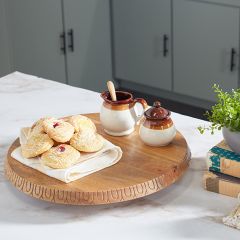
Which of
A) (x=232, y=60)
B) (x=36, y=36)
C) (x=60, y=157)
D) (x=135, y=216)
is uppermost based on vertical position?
(x=60, y=157)

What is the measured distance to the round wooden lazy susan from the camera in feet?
5.84

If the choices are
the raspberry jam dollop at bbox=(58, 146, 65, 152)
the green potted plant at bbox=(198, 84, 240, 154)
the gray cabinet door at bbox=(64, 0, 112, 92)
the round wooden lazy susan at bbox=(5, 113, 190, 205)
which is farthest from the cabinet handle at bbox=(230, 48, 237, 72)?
the raspberry jam dollop at bbox=(58, 146, 65, 152)

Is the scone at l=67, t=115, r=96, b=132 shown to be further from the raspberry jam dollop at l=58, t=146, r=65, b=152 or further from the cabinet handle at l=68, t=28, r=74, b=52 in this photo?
the cabinet handle at l=68, t=28, r=74, b=52

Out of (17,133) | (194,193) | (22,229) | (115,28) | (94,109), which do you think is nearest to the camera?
(22,229)

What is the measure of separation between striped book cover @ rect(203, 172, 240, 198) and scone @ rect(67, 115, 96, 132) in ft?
1.16

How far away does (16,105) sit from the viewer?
247 centimetres

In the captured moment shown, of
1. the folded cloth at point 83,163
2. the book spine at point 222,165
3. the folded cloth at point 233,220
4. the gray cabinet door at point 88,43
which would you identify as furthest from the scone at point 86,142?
the gray cabinet door at point 88,43

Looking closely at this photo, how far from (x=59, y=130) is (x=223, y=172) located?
45 cm

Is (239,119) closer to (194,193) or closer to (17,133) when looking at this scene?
(194,193)

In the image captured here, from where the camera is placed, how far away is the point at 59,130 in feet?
6.23

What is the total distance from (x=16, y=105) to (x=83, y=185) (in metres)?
0.75

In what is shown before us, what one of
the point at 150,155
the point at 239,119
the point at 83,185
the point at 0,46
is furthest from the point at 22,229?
the point at 0,46

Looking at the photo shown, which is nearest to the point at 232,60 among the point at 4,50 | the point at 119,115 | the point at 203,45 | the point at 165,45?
the point at 203,45

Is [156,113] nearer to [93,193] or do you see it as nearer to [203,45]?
[93,193]
